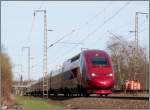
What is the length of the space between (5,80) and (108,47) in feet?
170

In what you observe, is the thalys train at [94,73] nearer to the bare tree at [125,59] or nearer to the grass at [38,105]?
the grass at [38,105]

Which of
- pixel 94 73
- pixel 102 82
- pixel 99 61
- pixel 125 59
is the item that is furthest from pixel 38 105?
pixel 125 59

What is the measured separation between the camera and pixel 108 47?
8562 centimetres

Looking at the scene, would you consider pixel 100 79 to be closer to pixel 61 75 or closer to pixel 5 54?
pixel 5 54

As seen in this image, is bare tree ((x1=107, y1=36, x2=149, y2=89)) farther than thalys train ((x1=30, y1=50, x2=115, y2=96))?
Yes

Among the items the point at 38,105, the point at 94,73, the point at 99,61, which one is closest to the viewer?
the point at 38,105

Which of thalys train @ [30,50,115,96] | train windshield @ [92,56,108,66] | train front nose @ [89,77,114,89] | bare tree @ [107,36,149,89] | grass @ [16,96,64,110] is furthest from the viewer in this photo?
bare tree @ [107,36,149,89]

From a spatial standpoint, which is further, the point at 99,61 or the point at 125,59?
the point at 125,59

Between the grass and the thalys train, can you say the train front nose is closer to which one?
the thalys train

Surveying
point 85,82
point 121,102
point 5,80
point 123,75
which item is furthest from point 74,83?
point 123,75

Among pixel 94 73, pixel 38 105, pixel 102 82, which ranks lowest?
pixel 38 105

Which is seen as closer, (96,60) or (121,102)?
(121,102)

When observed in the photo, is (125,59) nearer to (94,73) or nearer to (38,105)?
(94,73)

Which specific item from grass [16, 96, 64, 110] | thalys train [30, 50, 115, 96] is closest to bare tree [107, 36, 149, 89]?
thalys train [30, 50, 115, 96]
